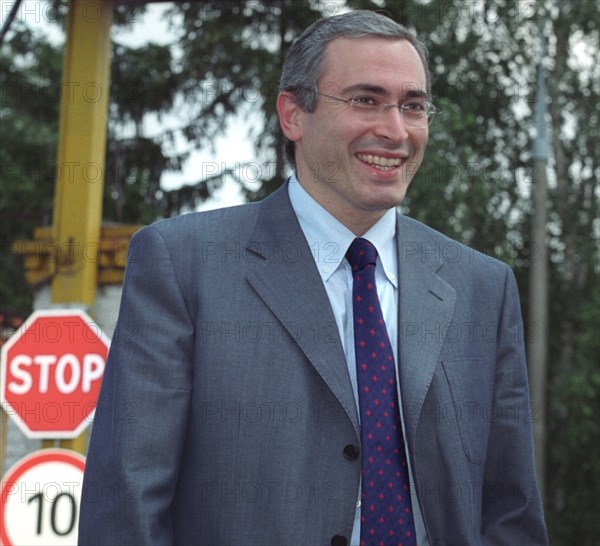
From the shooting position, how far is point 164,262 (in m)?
2.43

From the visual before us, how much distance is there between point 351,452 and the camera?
7.65 ft

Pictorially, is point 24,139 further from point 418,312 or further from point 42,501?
point 418,312

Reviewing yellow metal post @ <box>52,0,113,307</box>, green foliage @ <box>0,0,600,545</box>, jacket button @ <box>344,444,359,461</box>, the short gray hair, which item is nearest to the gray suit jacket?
jacket button @ <box>344,444,359,461</box>

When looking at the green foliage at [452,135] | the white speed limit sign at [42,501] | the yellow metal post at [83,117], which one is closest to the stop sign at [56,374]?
the white speed limit sign at [42,501]

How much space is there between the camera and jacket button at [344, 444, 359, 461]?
2.33 metres

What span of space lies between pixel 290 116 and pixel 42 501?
1964 mm

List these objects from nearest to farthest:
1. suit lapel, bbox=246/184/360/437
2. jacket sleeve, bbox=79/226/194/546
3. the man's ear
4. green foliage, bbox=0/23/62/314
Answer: jacket sleeve, bbox=79/226/194/546, suit lapel, bbox=246/184/360/437, the man's ear, green foliage, bbox=0/23/62/314

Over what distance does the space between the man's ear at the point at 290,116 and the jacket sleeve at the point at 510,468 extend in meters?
0.70

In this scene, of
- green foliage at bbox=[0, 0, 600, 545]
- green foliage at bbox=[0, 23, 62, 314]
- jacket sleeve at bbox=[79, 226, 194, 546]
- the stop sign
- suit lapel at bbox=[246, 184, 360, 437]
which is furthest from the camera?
green foliage at bbox=[0, 23, 62, 314]

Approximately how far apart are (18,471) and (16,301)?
1410 centimetres

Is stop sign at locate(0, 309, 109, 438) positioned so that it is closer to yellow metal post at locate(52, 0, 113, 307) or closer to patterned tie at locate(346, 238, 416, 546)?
yellow metal post at locate(52, 0, 113, 307)

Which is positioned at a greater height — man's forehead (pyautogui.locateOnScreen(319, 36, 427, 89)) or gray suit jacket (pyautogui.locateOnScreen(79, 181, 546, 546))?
man's forehead (pyautogui.locateOnScreen(319, 36, 427, 89))

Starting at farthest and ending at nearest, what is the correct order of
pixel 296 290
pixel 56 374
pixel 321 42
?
pixel 56 374 → pixel 321 42 → pixel 296 290

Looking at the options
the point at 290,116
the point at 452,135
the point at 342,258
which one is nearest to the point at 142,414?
the point at 342,258
